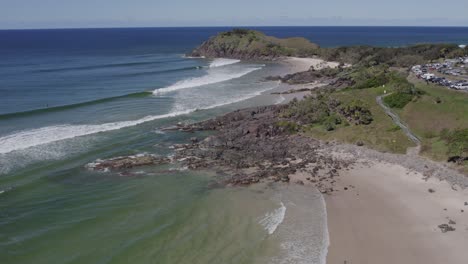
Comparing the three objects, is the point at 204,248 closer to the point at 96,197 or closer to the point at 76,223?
the point at 76,223

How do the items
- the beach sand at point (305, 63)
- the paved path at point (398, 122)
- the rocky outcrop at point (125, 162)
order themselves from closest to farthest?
1. the rocky outcrop at point (125, 162)
2. the paved path at point (398, 122)
3. the beach sand at point (305, 63)

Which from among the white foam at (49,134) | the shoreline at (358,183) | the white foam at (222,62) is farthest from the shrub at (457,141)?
the white foam at (222,62)

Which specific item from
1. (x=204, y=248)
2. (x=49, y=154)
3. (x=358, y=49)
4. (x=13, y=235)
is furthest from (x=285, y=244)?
(x=358, y=49)

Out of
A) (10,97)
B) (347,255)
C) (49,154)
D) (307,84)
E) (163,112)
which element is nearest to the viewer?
(347,255)

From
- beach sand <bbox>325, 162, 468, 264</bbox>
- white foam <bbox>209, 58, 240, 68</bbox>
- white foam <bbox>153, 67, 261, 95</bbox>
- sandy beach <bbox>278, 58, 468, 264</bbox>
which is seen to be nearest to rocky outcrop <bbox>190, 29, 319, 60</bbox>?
white foam <bbox>209, 58, 240, 68</bbox>

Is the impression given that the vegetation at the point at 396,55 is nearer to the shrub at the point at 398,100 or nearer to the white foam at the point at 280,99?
the white foam at the point at 280,99

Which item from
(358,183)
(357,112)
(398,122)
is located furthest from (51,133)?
(398,122)

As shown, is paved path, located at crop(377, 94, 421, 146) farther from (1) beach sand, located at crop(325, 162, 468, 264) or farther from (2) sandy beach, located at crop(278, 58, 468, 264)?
(1) beach sand, located at crop(325, 162, 468, 264)
